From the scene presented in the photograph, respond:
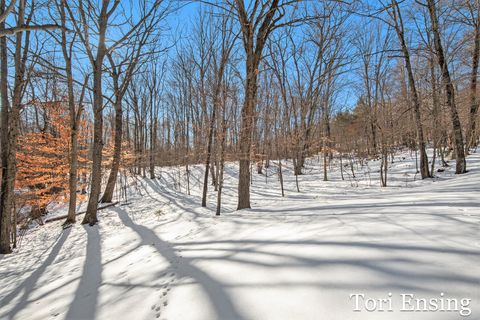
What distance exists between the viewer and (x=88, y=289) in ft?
9.27

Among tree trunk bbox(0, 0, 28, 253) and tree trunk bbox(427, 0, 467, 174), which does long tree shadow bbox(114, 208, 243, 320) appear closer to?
tree trunk bbox(0, 0, 28, 253)

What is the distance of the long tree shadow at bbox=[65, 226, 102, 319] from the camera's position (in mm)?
2271

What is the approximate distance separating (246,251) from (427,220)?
229 cm

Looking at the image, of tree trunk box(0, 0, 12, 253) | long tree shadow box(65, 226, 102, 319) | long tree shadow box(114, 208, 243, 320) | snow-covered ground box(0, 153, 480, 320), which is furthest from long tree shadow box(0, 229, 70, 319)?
long tree shadow box(114, 208, 243, 320)

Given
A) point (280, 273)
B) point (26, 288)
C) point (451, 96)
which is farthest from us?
point (451, 96)

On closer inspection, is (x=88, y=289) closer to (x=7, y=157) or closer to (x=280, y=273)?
(x=280, y=273)

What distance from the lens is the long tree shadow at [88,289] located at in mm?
2271

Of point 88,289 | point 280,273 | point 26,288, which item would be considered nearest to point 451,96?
point 280,273

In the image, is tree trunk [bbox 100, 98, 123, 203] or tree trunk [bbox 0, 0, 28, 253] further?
tree trunk [bbox 100, 98, 123, 203]

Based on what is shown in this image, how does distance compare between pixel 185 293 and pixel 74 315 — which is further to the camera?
pixel 74 315

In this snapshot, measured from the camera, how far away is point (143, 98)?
18.6 m

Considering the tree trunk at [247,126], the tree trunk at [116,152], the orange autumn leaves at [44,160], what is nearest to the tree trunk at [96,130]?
the tree trunk at [116,152]

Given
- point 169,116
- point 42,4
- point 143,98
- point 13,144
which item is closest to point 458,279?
point 13,144

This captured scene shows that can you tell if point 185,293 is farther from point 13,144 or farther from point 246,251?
point 13,144
